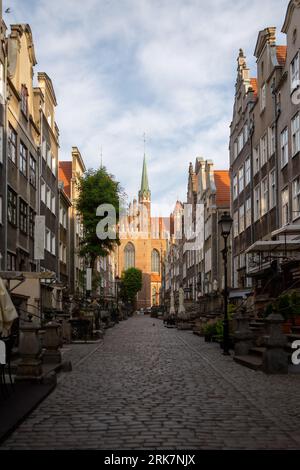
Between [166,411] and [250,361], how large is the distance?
695 cm

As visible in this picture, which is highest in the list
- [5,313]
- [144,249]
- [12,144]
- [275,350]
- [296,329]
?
[144,249]

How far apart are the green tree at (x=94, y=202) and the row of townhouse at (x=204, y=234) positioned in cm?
801

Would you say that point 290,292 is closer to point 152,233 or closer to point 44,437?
point 44,437

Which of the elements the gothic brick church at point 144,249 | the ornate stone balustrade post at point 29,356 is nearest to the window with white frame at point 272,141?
the ornate stone balustrade post at point 29,356

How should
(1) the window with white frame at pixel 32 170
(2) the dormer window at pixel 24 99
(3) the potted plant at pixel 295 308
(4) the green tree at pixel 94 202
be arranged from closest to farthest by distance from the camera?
(3) the potted plant at pixel 295 308
(2) the dormer window at pixel 24 99
(1) the window with white frame at pixel 32 170
(4) the green tree at pixel 94 202

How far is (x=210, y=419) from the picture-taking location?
8.77m

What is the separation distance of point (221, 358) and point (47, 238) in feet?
84.0

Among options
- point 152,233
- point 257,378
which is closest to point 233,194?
point 257,378

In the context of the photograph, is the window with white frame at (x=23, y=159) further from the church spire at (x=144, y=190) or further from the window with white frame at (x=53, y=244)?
the church spire at (x=144, y=190)

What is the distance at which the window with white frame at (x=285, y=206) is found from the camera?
97.3 ft

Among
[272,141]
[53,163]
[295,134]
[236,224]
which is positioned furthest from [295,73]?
[53,163]

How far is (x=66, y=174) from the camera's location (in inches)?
2378

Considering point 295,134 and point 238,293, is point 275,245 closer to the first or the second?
point 295,134

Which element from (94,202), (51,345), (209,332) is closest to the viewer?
(51,345)
